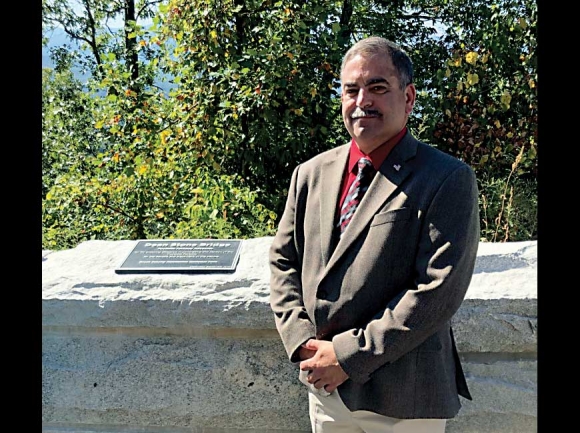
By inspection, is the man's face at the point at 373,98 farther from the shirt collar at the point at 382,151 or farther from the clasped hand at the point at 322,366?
the clasped hand at the point at 322,366

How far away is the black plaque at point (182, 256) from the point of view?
3416mm

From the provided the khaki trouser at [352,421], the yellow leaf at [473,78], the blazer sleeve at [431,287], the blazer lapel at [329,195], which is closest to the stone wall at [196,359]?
the khaki trouser at [352,421]

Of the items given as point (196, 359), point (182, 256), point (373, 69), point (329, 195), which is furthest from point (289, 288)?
point (182, 256)

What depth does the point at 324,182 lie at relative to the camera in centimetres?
251

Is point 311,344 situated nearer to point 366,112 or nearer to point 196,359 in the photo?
point 366,112

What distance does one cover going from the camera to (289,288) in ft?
8.36

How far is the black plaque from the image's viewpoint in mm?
3416

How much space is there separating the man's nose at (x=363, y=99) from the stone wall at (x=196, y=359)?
123 centimetres

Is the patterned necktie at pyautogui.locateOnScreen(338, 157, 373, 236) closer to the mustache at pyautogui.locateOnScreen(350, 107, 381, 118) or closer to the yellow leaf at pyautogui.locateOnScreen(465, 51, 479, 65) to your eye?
the mustache at pyautogui.locateOnScreen(350, 107, 381, 118)

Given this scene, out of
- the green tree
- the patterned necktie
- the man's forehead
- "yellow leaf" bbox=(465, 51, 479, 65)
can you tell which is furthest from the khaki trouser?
"yellow leaf" bbox=(465, 51, 479, 65)
